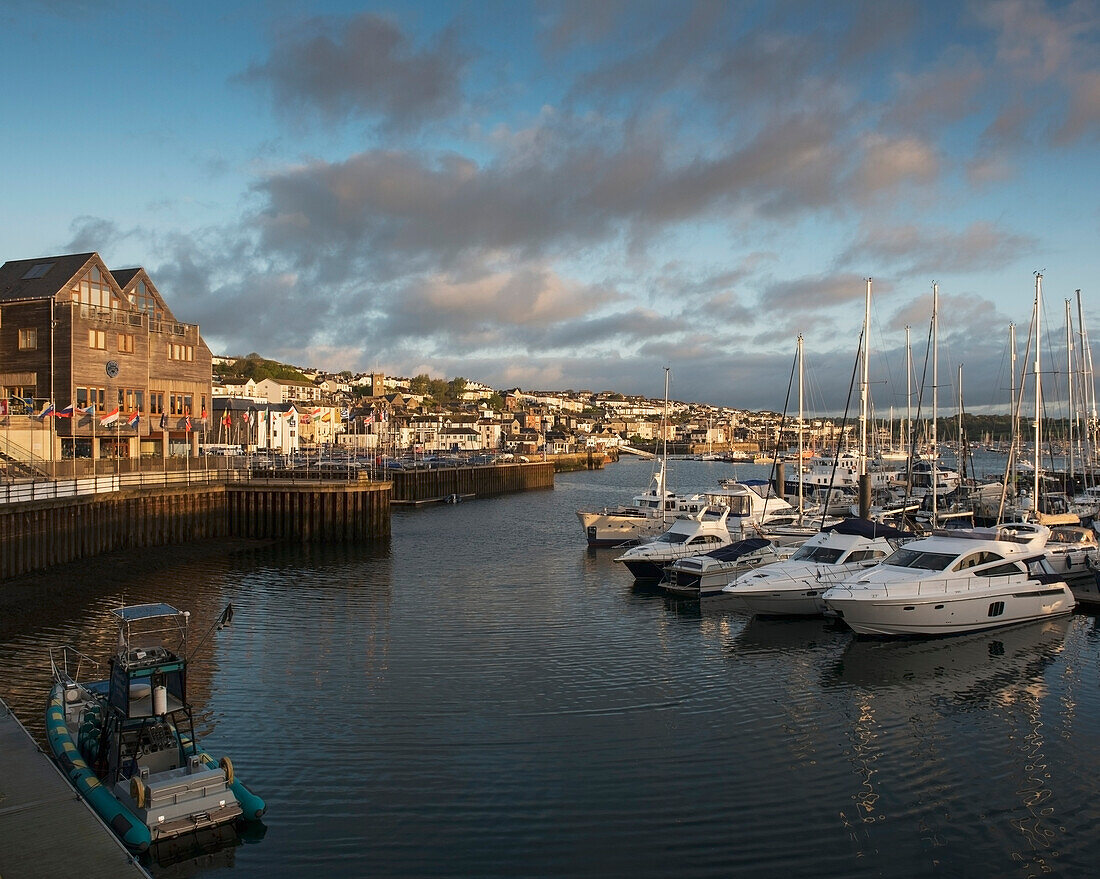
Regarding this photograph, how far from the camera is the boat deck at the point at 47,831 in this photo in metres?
10.3

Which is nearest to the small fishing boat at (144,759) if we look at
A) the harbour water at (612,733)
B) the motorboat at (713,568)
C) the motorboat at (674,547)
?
the harbour water at (612,733)

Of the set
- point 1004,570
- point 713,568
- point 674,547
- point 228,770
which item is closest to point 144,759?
point 228,770

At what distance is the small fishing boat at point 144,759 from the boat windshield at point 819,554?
859 inches

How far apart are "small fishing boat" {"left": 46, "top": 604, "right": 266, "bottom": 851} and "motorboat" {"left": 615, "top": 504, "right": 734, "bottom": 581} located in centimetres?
2321

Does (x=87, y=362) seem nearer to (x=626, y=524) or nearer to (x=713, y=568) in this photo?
(x=626, y=524)

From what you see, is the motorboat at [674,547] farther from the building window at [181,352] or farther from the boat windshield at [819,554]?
the building window at [181,352]

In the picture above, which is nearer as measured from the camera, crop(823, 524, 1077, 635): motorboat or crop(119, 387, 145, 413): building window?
crop(823, 524, 1077, 635): motorboat

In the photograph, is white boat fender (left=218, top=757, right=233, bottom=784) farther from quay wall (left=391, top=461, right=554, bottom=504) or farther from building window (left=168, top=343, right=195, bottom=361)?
quay wall (left=391, top=461, right=554, bottom=504)

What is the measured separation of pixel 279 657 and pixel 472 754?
924 centimetres

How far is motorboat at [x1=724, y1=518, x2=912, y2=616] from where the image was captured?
92.9 feet

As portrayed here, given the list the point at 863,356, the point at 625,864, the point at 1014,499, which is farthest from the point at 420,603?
the point at 1014,499

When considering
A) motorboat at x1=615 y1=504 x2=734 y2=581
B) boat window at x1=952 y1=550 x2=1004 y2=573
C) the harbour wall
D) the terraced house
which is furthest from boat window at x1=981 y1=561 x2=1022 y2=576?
the terraced house

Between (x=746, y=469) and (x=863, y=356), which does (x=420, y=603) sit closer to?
(x=863, y=356)

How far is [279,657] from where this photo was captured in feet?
77.4
